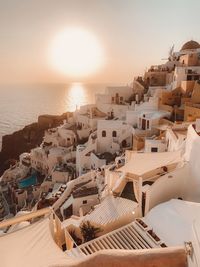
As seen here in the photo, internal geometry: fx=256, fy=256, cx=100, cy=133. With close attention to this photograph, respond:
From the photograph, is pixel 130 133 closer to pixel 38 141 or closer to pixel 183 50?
pixel 183 50

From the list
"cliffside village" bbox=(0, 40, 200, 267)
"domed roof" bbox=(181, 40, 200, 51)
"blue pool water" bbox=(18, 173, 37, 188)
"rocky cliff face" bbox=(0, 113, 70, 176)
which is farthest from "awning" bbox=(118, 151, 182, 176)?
"rocky cliff face" bbox=(0, 113, 70, 176)

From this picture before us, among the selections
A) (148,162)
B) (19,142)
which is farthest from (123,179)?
(19,142)

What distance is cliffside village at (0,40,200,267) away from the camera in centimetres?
984

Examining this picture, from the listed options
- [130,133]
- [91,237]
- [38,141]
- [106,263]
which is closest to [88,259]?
[106,263]

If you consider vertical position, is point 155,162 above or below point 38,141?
above

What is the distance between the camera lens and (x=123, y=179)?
1420cm

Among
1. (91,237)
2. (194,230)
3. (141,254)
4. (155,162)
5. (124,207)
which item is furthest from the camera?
(155,162)

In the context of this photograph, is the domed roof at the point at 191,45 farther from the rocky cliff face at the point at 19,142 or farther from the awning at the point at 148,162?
the awning at the point at 148,162

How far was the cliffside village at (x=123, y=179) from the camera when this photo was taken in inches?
387

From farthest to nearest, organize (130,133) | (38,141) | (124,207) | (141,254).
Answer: (38,141) < (130,133) < (124,207) < (141,254)

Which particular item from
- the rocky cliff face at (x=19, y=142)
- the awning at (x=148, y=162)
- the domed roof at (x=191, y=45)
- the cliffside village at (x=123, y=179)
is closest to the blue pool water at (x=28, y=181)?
the cliffside village at (x=123, y=179)

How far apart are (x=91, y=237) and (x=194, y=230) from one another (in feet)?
23.7

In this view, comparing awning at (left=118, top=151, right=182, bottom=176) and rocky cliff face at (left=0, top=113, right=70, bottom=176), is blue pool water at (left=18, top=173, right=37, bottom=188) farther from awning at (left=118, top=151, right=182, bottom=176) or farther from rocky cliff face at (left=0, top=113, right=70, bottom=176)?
rocky cliff face at (left=0, top=113, right=70, bottom=176)

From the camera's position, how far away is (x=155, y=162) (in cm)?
1369
